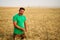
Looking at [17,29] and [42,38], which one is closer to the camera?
[17,29]

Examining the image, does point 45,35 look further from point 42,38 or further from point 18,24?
point 18,24

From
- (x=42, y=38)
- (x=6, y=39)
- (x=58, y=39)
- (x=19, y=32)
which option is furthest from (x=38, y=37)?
(x=19, y=32)

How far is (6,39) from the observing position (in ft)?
28.0

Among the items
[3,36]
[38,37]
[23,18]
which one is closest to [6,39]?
[3,36]

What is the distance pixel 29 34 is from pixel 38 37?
727 millimetres

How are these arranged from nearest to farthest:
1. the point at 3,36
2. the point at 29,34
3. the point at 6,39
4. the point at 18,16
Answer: the point at 18,16
the point at 6,39
the point at 3,36
the point at 29,34

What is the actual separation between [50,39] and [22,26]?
2408mm

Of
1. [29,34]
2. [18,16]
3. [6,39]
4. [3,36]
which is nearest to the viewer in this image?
[18,16]

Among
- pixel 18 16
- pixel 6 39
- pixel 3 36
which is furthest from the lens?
pixel 3 36

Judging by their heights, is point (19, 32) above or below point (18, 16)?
below

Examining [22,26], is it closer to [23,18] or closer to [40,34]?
[23,18]

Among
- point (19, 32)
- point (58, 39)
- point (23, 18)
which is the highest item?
point (23, 18)

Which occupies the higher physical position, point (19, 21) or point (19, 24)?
point (19, 21)

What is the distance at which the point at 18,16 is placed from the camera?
6.73 meters
